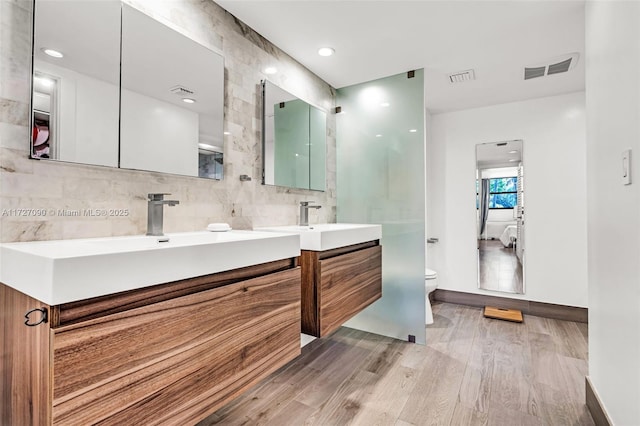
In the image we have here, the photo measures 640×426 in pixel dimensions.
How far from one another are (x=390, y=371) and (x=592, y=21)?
2.29 meters

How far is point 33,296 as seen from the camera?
0.77 m

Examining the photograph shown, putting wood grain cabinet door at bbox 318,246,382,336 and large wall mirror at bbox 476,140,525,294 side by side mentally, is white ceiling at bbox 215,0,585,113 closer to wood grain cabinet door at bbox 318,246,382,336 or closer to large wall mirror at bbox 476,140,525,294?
large wall mirror at bbox 476,140,525,294

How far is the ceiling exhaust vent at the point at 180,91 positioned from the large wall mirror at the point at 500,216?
10.0 feet

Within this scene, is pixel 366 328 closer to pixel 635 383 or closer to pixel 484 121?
pixel 635 383

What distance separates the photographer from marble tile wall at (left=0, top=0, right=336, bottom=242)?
3.55 feet

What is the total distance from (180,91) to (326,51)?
1.15 m

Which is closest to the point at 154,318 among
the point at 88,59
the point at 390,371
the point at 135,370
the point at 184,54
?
the point at 135,370

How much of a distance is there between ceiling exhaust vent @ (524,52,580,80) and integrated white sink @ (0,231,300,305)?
2627 millimetres

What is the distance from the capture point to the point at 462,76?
2.69 metres

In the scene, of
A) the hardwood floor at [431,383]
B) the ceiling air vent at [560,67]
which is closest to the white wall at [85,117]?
the hardwood floor at [431,383]

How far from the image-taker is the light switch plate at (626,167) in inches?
43.8

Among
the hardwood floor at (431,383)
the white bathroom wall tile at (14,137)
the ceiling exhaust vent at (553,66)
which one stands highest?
the ceiling exhaust vent at (553,66)

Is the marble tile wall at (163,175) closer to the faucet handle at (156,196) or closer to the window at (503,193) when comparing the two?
the faucet handle at (156,196)

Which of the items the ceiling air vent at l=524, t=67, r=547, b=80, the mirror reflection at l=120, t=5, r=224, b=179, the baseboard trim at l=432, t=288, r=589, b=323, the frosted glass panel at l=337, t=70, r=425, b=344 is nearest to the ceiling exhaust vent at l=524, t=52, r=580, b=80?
the ceiling air vent at l=524, t=67, r=547, b=80
